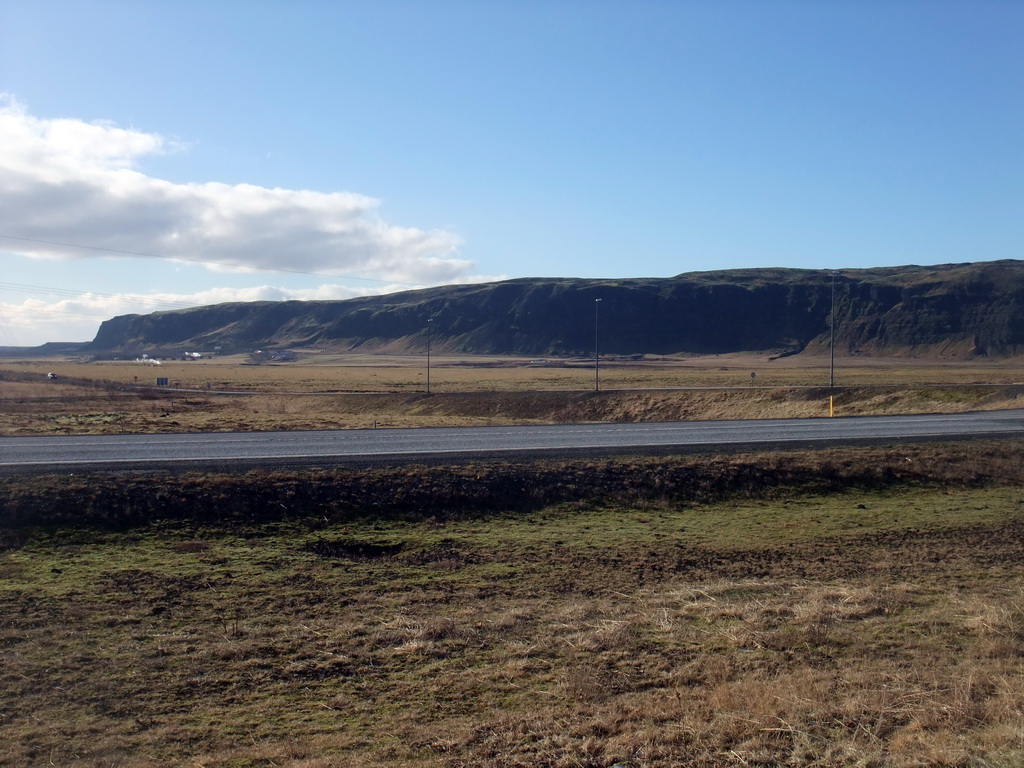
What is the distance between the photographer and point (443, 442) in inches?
997

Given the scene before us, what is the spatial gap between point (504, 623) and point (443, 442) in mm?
14934

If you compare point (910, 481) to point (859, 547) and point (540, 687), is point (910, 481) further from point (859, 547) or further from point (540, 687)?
point (540, 687)

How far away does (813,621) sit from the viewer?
34.5 ft

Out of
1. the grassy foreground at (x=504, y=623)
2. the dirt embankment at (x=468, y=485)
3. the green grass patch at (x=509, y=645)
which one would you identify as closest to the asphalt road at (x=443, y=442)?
the dirt embankment at (x=468, y=485)

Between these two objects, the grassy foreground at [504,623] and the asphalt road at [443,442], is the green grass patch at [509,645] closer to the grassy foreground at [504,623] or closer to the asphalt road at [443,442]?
the grassy foreground at [504,623]

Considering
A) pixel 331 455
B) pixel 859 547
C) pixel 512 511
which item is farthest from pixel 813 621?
pixel 331 455

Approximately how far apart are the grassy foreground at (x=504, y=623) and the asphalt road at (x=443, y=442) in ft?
7.66

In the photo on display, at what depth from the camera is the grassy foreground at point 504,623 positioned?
7148 mm

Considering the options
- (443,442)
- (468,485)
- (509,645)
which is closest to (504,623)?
(509,645)

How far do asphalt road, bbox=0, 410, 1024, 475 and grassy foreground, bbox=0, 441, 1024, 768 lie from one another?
2333 mm

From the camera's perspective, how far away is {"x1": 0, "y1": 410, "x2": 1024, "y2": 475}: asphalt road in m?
20.9

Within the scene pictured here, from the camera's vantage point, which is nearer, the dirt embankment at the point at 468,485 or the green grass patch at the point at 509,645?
the green grass patch at the point at 509,645

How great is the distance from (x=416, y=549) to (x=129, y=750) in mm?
8126

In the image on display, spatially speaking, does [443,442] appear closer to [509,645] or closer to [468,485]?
[468,485]
